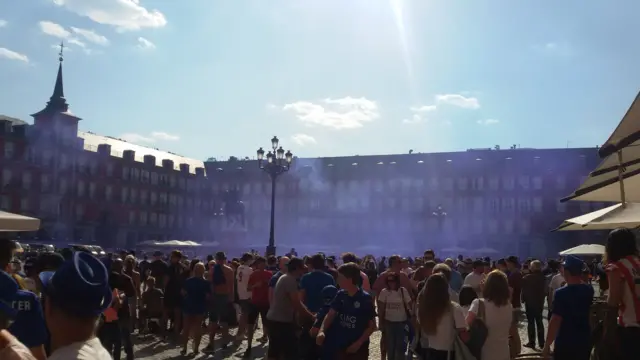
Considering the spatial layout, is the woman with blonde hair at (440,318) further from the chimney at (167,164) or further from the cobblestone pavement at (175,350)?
the chimney at (167,164)

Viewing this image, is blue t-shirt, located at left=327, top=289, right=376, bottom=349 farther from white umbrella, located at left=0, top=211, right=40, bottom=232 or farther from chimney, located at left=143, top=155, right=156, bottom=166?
chimney, located at left=143, top=155, right=156, bottom=166

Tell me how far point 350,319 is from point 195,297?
516 centimetres

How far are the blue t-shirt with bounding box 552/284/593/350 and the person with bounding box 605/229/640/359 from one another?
755 millimetres

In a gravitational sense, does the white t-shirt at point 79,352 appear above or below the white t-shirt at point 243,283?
Answer: above

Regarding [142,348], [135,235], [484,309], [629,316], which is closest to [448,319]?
[484,309]

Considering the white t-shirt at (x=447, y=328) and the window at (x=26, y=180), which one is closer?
the white t-shirt at (x=447, y=328)

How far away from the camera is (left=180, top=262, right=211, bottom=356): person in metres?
10.5

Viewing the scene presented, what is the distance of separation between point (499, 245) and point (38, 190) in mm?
43005

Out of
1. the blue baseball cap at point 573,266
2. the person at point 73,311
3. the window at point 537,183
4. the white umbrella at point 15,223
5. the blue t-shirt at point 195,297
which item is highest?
the window at point 537,183

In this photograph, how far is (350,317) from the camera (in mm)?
5977

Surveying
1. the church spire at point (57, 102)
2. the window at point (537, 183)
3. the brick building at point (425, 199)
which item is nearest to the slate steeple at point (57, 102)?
the church spire at point (57, 102)

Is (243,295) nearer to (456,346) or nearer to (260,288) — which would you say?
(260,288)

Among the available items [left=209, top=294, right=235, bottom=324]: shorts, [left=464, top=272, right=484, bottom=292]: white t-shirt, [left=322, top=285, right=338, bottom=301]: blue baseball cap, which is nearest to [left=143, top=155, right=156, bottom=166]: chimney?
[left=209, top=294, right=235, bottom=324]: shorts

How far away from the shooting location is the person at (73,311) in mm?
2227
